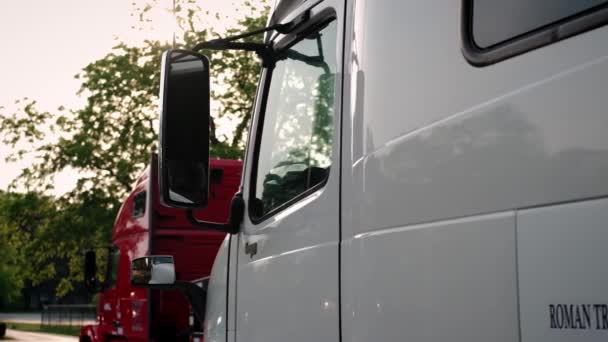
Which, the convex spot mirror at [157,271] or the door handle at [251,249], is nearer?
the door handle at [251,249]

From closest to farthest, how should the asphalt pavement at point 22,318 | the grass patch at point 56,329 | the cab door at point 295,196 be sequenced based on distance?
1. the cab door at point 295,196
2. the grass patch at point 56,329
3. the asphalt pavement at point 22,318

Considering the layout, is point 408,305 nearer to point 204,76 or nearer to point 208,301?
point 204,76

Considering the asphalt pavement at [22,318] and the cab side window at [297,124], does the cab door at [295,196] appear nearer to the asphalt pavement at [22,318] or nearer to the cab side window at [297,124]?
the cab side window at [297,124]

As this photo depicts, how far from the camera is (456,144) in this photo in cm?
231

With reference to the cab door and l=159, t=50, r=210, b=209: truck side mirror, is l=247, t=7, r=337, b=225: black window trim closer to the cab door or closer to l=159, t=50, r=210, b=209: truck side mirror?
the cab door

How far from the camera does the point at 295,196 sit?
335 cm

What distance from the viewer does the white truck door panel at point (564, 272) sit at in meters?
1.85

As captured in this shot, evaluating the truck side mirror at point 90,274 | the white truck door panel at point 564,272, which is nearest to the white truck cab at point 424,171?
the white truck door panel at point 564,272

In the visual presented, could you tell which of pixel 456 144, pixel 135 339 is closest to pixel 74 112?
pixel 135 339

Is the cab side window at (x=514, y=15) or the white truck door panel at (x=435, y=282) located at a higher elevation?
the cab side window at (x=514, y=15)

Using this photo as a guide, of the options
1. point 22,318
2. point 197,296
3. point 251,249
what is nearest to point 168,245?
point 197,296

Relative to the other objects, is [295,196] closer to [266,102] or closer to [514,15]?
[266,102]

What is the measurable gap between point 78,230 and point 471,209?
3293 cm

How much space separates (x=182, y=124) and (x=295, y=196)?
0.43 meters
